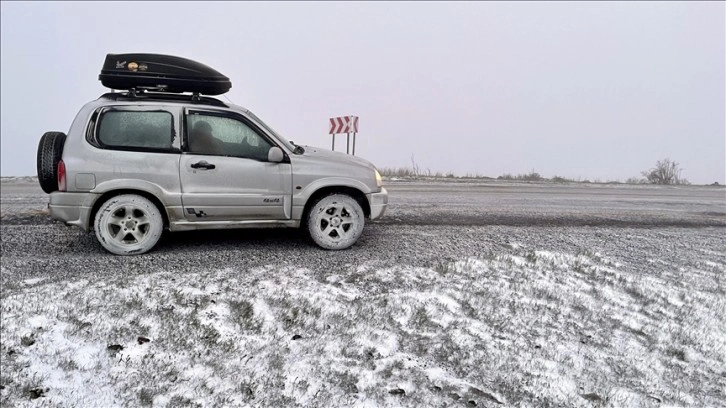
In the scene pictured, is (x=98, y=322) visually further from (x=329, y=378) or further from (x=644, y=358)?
(x=644, y=358)

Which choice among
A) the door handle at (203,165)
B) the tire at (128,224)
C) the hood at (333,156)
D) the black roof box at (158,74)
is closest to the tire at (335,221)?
the hood at (333,156)

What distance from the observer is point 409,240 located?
19.4 ft

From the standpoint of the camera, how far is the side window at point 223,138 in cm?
491

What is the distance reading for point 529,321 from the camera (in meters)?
3.86

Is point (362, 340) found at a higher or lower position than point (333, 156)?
lower

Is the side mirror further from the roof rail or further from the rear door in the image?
the roof rail

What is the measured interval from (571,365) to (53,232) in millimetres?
6345

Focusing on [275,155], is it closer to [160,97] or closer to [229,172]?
[229,172]

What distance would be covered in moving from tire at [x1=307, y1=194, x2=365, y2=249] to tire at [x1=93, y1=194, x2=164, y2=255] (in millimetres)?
1735

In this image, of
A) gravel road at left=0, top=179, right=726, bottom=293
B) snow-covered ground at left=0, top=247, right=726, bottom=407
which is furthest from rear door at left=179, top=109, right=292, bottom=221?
snow-covered ground at left=0, top=247, right=726, bottom=407

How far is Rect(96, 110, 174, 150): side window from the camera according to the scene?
4742 millimetres

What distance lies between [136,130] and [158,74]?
70 cm

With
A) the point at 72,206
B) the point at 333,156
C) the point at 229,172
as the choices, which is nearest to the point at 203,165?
the point at 229,172

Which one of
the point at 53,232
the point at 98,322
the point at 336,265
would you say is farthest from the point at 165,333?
the point at 53,232
